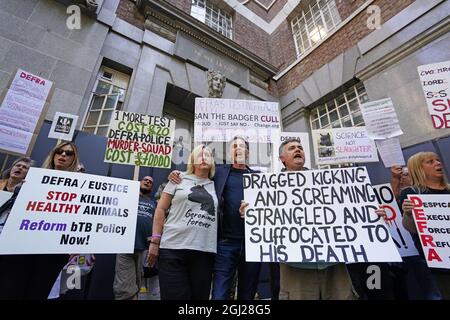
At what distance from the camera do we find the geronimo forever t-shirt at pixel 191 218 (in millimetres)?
1894

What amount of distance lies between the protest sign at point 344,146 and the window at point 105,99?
4362 millimetres

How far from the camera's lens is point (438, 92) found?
→ 9.31ft

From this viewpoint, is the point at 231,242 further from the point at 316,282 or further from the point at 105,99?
the point at 105,99

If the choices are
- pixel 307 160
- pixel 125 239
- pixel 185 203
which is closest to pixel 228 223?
pixel 185 203

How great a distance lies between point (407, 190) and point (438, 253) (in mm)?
776

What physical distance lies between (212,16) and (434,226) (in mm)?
9102

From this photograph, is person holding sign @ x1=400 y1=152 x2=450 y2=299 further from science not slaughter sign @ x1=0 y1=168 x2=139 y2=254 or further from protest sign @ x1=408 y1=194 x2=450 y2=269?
science not slaughter sign @ x1=0 y1=168 x2=139 y2=254

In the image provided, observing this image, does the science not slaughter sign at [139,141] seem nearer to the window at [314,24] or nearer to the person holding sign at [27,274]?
the person holding sign at [27,274]

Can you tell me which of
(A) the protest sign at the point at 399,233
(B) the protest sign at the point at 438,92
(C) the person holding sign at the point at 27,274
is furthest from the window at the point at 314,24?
(C) the person holding sign at the point at 27,274

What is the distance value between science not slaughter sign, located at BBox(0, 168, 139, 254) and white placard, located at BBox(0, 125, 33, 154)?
5.16 feet

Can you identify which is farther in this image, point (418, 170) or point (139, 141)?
point (139, 141)

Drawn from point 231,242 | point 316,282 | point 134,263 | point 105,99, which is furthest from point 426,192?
point 105,99

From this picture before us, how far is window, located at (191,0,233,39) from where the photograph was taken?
786 cm
